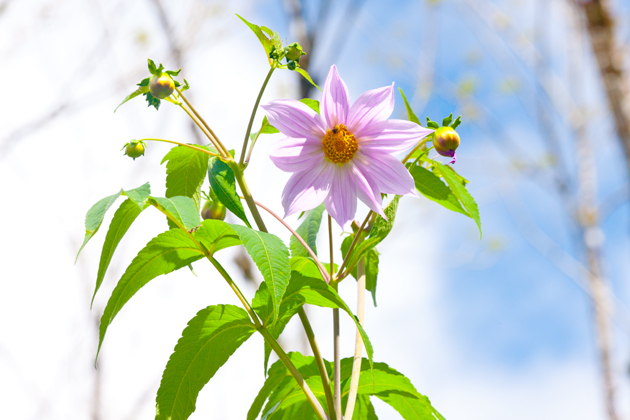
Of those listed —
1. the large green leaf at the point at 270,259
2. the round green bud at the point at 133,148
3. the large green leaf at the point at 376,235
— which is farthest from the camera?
the round green bud at the point at 133,148

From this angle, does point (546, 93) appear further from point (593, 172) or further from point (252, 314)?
point (252, 314)

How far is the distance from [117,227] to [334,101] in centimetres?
34

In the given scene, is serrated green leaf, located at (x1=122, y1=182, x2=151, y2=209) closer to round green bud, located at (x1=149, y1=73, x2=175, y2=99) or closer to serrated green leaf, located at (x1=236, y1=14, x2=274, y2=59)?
round green bud, located at (x1=149, y1=73, x2=175, y2=99)

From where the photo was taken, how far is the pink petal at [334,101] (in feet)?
2.31

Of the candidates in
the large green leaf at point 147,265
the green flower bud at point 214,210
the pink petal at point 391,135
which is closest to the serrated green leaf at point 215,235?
the large green leaf at point 147,265

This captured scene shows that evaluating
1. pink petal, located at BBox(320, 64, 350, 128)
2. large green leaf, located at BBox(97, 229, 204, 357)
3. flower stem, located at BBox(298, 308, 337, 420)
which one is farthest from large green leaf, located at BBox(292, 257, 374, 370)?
pink petal, located at BBox(320, 64, 350, 128)

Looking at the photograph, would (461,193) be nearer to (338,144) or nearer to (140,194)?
(338,144)

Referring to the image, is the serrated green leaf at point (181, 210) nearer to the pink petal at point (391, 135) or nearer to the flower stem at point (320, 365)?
the flower stem at point (320, 365)

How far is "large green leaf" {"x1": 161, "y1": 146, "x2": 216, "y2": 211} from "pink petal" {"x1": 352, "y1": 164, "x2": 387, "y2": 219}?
223 millimetres

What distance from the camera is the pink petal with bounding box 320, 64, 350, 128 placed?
2.31ft

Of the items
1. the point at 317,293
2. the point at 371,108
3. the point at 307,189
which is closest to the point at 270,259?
the point at 317,293

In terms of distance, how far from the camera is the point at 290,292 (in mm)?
618

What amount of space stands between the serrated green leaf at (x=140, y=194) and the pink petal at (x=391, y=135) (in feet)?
1.00

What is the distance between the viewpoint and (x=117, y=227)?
0.64m
